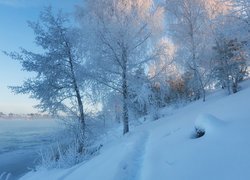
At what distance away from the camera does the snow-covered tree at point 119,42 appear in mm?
14641

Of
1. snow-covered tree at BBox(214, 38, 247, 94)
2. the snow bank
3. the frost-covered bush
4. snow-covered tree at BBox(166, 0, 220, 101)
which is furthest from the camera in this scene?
snow-covered tree at BBox(166, 0, 220, 101)

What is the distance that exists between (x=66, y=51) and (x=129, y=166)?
10386 millimetres

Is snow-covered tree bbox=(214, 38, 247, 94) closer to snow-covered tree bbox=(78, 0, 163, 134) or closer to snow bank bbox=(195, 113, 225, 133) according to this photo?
snow-covered tree bbox=(78, 0, 163, 134)

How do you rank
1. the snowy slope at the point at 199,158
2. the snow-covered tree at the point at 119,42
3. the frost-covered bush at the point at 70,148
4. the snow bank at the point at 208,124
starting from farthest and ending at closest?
Result: the snow-covered tree at the point at 119,42 → the frost-covered bush at the point at 70,148 → the snow bank at the point at 208,124 → the snowy slope at the point at 199,158

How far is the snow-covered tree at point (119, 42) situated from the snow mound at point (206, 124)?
8.70 m

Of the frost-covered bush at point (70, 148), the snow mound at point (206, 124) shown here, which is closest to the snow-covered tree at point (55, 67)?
the frost-covered bush at point (70, 148)

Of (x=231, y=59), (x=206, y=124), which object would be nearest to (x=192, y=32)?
(x=231, y=59)

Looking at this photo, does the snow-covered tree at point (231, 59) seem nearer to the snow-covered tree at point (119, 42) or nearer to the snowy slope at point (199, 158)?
the snow-covered tree at point (119, 42)

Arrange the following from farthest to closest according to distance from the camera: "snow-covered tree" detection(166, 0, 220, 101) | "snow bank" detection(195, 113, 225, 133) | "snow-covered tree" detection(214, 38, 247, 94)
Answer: "snow-covered tree" detection(166, 0, 220, 101) → "snow-covered tree" detection(214, 38, 247, 94) → "snow bank" detection(195, 113, 225, 133)

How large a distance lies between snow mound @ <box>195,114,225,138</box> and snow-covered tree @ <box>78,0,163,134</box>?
342 inches

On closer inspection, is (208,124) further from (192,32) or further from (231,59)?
(192,32)

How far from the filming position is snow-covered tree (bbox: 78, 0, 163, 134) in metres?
14.6

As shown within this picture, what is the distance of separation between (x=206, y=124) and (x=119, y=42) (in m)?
9.19

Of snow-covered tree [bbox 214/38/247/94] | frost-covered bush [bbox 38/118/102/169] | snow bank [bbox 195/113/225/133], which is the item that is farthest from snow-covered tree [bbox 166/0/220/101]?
snow bank [bbox 195/113/225/133]
